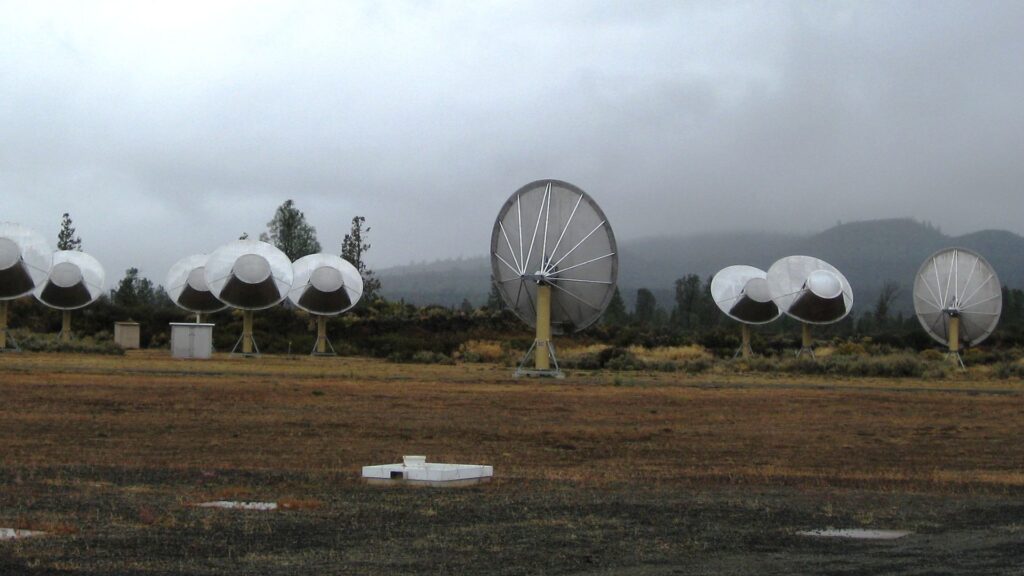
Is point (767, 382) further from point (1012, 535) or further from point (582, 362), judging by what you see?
point (1012, 535)

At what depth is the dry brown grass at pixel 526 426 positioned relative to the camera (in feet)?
59.6

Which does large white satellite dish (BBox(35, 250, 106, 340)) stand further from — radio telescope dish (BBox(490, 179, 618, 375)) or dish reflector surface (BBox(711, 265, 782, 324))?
dish reflector surface (BBox(711, 265, 782, 324))

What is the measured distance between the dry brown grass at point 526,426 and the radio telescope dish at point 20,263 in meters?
11.7

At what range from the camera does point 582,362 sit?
50625 mm

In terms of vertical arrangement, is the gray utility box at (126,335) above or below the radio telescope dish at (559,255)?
below

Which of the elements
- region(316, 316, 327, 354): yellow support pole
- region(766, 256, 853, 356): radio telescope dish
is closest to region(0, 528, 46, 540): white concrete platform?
region(316, 316, 327, 354): yellow support pole

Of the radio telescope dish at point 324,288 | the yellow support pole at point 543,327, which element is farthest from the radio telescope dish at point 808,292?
the radio telescope dish at point 324,288

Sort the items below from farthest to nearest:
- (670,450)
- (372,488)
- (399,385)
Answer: (399,385) → (670,450) → (372,488)

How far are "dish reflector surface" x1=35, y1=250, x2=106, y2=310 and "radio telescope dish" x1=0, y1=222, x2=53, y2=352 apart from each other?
9733mm

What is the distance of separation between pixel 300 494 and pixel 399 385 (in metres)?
20.5

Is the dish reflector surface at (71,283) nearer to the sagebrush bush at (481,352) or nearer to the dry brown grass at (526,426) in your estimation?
the sagebrush bush at (481,352)

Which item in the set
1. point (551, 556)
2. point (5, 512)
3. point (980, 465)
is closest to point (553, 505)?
point (551, 556)

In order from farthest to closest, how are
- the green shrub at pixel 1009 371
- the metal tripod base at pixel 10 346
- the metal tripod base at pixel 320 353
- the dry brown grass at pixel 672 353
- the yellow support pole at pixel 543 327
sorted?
the dry brown grass at pixel 672 353 → the metal tripod base at pixel 320 353 → the metal tripod base at pixel 10 346 → the green shrub at pixel 1009 371 → the yellow support pole at pixel 543 327

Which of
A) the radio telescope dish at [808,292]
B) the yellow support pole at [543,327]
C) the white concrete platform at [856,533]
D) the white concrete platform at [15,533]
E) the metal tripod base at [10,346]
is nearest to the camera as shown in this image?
the white concrete platform at [15,533]
